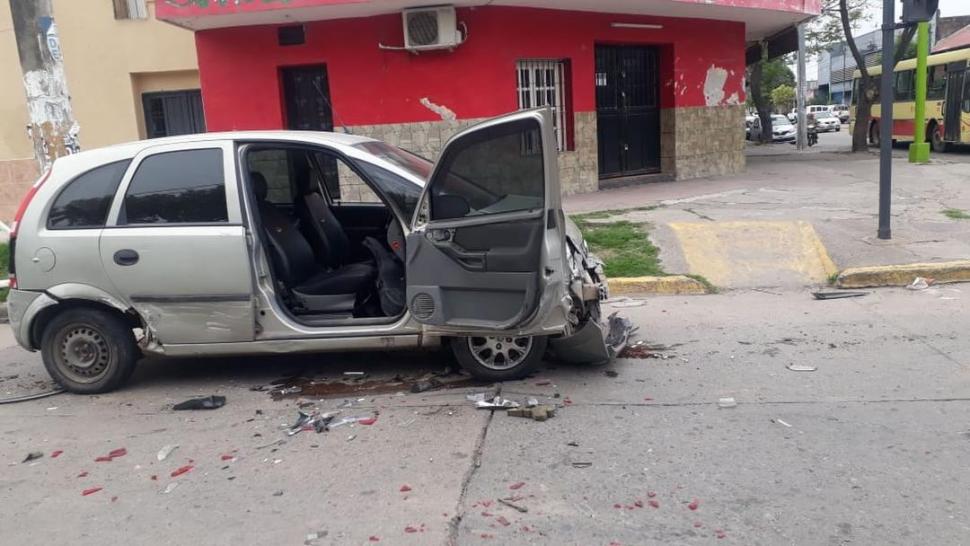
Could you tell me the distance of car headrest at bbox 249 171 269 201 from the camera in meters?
5.53

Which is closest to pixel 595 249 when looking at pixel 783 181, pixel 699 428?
pixel 699 428

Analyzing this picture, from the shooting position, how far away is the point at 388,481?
3.88 meters

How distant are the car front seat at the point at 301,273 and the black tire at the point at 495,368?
0.93m

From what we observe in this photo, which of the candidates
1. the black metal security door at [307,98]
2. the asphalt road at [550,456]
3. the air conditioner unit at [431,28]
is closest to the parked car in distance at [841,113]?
the air conditioner unit at [431,28]

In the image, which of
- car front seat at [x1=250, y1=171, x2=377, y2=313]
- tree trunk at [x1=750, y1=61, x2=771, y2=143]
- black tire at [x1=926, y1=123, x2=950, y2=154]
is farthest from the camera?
tree trunk at [x1=750, y1=61, x2=771, y2=143]

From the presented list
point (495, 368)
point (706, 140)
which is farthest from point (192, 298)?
point (706, 140)

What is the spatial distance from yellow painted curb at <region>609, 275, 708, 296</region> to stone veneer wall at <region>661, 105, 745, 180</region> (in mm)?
7723

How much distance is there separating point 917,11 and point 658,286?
156 inches

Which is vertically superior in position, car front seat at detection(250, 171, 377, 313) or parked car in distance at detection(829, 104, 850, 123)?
parked car in distance at detection(829, 104, 850, 123)

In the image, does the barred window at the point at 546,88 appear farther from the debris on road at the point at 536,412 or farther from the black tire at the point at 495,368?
the debris on road at the point at 536,412

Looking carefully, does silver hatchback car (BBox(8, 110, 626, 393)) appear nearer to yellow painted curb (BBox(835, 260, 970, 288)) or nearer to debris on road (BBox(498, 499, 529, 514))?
debris on road (BBox(498, 499, 529, 514))

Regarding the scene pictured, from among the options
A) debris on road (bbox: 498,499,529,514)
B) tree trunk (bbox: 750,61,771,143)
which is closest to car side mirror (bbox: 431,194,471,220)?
debris on road (bbox: 498,499,529,514)

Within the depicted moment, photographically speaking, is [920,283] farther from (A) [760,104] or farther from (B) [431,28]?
(A) [760,104]

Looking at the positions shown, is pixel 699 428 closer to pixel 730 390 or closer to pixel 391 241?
pixel 730 390
